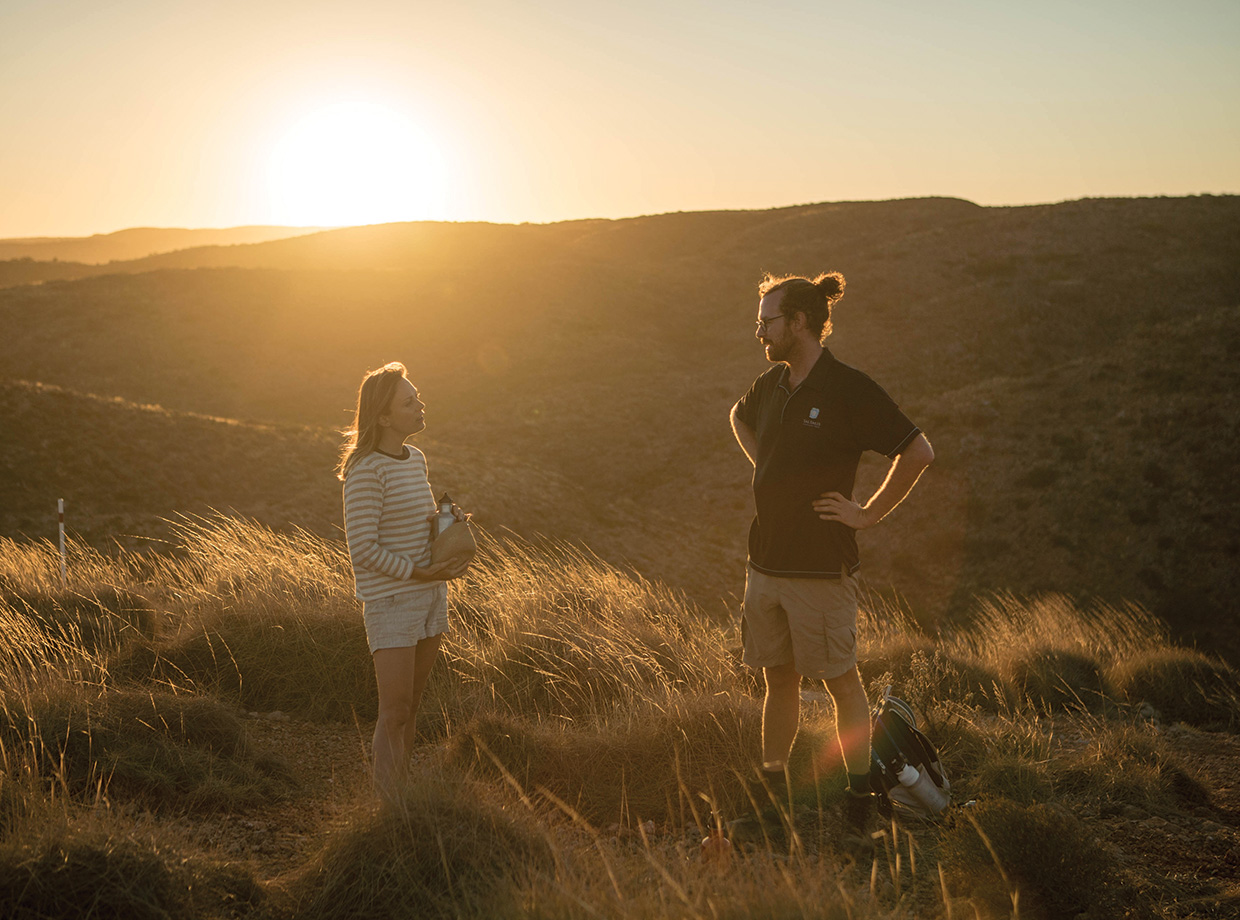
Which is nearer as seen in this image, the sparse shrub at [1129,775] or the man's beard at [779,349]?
the man's beard at [779,349]

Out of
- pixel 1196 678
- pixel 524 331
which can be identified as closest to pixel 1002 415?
pixel 1196 678

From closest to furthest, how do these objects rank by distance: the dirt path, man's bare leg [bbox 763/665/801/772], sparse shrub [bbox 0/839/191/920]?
1. sparse shrub [bbox 0/839/191/920]
2. the dirt path
3. man's bare leg [bbox 763/665/801/772]

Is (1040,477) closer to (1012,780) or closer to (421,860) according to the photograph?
(1012,780)

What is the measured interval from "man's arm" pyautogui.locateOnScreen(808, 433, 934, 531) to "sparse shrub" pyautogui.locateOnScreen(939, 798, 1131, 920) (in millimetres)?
1268

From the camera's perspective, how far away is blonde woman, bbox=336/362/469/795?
3477 millimetres

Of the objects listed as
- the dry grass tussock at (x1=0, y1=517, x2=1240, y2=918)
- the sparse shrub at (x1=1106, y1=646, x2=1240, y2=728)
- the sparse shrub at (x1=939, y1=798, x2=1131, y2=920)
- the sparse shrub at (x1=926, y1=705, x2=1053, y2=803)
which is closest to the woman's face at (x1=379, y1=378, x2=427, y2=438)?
the dry grass tussock at (x1=0, y1=517, x2=1240, y2=918)

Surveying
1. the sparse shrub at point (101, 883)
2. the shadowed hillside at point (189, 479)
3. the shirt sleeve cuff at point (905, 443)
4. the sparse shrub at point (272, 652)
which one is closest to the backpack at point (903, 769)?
the shirt sleeve cuff at point (905, 443)

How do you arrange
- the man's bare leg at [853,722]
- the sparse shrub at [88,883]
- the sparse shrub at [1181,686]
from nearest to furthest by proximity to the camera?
the sparse shrub at [88,883], the man's bare leg at [853,722], the sparse shrub at [1181,686]

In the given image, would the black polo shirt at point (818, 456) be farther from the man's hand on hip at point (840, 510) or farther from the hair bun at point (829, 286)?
the hair bun at point (829, 286)

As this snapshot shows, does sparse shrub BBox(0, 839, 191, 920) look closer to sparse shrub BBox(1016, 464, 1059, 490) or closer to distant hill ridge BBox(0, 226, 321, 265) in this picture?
sparse shrub BBox(1016, 464, 1059, 490)

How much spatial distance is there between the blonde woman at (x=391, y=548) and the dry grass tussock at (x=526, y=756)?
361mm

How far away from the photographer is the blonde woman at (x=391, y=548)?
3477 mm

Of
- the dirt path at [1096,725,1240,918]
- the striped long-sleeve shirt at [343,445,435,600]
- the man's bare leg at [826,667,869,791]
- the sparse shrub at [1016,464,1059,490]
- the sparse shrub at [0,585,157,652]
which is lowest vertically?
the sparse shrub at [1016,464,1059,490]

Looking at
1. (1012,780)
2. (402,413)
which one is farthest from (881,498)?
(402,413)
